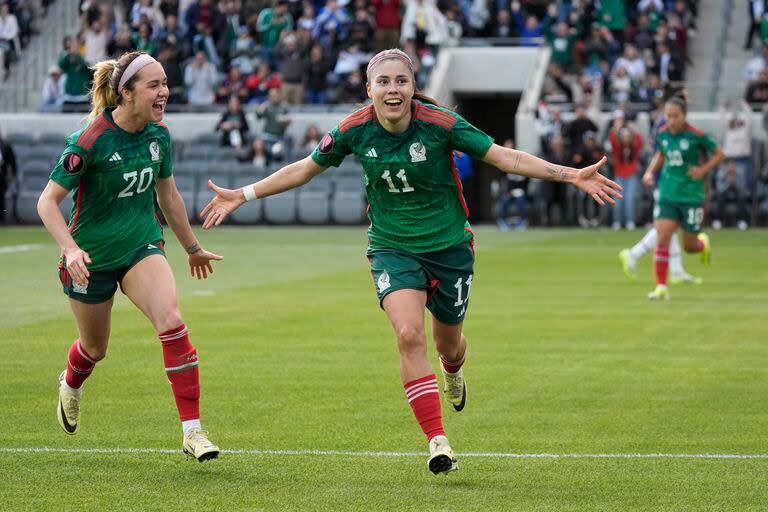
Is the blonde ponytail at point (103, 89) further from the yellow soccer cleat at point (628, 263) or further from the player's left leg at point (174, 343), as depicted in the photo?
the yellow soccer cleat at point (628, 263)

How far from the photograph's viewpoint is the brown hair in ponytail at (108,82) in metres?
8.23

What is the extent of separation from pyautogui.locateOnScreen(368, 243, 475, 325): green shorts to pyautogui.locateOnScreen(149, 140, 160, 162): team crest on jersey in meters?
1.30

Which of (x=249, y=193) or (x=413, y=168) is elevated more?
(x=413, y=168)

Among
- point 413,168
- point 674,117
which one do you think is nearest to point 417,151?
point 413,168

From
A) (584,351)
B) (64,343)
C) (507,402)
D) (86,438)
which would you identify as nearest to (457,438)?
(507,402)

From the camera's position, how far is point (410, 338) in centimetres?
775

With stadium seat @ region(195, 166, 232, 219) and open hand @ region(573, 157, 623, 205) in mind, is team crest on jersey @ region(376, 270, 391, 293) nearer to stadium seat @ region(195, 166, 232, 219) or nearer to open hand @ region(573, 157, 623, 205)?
open hand @ region(573, 157, 623, 205)

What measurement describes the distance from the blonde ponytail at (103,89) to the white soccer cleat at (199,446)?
72.2 inches

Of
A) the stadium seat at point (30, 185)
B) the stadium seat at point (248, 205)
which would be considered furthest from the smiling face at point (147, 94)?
the stadium seat at point (30, 185)

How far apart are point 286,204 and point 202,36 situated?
5358mm

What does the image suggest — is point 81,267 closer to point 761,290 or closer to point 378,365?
point 378,365

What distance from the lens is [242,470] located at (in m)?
7.94

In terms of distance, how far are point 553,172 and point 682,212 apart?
32.6 feet

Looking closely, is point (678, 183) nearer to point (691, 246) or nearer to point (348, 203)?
point (691, 246)
